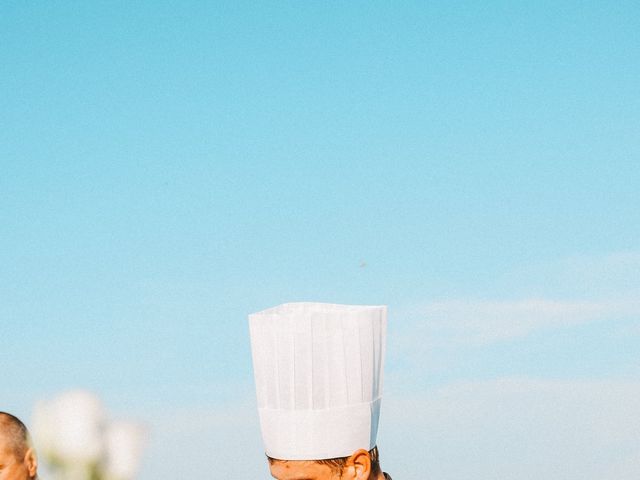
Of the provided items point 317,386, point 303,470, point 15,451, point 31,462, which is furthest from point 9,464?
point 317,386

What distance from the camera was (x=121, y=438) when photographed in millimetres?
12641

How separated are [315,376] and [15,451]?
329 centimetres

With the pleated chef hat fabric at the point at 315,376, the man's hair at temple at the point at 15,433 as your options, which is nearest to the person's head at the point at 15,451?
the man's hair at temple at the point at 15,433

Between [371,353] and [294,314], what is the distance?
1.42 ft

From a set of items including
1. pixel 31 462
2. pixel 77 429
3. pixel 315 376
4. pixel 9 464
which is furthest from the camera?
pixel 77 429

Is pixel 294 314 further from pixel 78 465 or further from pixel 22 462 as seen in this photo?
pixel 78 465

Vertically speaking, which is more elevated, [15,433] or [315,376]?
[315,376]

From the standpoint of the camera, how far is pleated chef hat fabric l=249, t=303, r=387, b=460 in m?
4.73

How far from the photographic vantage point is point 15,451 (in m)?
7.15

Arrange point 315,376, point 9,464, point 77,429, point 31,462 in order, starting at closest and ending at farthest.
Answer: point 315,376 → point 9,464 → point 31,462 → point 77,429

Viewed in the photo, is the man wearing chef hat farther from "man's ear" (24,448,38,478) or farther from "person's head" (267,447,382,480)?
"man's ear" (24,448,38,478)

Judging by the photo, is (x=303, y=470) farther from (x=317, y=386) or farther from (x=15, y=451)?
(x=15, y=451)

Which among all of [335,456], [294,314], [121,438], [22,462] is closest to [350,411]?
[335,456]

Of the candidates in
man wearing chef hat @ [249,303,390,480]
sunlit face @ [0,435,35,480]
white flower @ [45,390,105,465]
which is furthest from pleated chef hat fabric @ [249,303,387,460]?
white flower @ [45,390,105,465]
